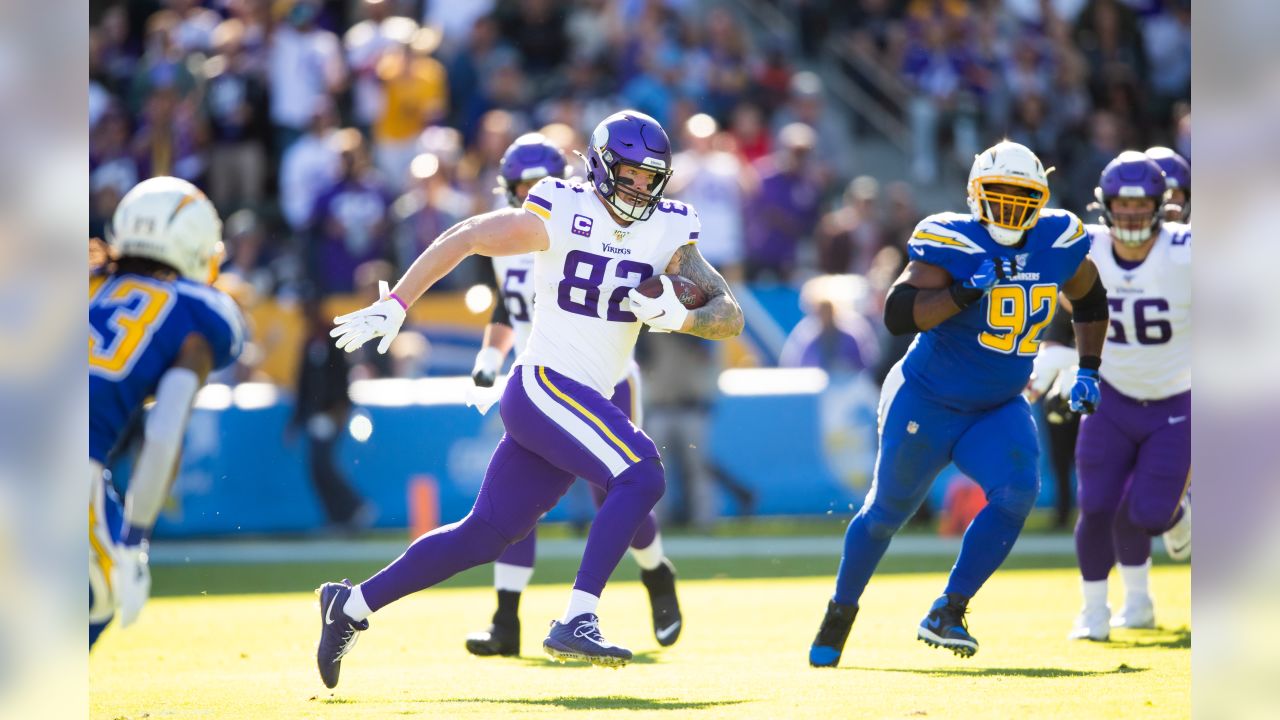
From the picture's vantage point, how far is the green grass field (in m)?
5.60

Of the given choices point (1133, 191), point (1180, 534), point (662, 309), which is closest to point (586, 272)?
point (662, 309)

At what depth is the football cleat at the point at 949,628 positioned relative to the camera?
6230 millimetres

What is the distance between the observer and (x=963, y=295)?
20.7ft

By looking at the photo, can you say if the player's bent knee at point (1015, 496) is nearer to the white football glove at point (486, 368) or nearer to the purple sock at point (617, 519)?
the purple sock at point (617, 519)

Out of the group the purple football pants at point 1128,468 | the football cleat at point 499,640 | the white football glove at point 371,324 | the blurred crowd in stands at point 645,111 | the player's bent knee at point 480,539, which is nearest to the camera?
the white football glove at point 371,324

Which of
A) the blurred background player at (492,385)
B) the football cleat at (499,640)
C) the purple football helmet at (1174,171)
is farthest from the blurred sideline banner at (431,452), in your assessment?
the football cleat at (499,640)

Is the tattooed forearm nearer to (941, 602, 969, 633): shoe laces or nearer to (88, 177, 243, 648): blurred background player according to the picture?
(941, 602, 969, 633): shoe laces

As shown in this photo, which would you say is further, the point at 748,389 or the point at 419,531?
the point at 748,389

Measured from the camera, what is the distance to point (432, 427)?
13.3 metres

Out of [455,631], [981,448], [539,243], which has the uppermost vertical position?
Result: [539,243]

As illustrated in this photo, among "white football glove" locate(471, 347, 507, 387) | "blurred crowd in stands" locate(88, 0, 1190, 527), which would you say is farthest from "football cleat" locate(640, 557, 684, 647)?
"blurred crowd in stands" locate(88, 0, 1190, 527)
